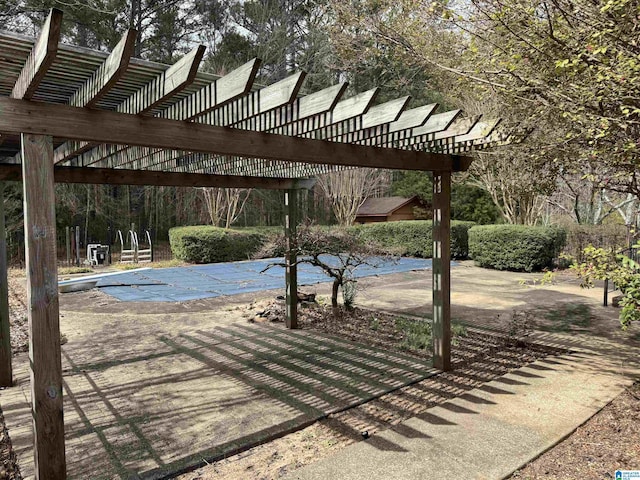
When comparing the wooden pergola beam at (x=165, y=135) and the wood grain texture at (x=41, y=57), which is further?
the wooden pergola beam at (x=165, y=135)

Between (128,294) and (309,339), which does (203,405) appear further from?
(128,294)

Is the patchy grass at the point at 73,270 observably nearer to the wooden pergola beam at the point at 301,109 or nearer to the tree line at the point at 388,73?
the tree line at the point at 388,73

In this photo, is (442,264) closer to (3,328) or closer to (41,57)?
(41,57)

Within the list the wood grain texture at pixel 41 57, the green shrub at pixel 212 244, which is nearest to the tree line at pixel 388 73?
the green shrub at pixel 212 244

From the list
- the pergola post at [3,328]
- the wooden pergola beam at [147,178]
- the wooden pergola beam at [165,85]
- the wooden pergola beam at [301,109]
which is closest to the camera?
the wooden pergola beam at [165,85]

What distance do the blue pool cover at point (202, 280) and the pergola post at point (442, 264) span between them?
3179 mm

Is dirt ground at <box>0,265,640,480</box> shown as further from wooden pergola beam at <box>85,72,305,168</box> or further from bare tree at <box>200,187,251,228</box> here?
bare tree at <box>200,187,251,228</box>

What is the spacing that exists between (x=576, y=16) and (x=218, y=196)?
14.4 meters

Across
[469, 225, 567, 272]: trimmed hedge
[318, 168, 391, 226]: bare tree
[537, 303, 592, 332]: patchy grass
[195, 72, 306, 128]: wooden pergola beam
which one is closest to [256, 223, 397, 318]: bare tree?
[537, 303, 592, 332]: patchy grass

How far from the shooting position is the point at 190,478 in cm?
238

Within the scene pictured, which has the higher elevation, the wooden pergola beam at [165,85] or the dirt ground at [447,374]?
the wooden pergola beam at [165,85]

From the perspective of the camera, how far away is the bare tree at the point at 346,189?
60.0ft

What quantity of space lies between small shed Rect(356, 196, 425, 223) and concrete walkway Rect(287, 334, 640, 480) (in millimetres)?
16015

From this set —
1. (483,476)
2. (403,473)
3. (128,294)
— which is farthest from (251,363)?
(128,294)
